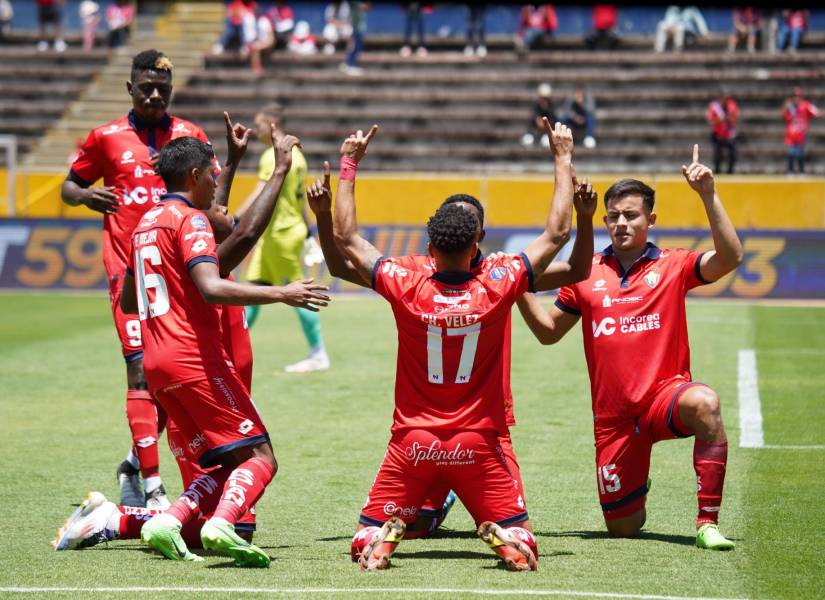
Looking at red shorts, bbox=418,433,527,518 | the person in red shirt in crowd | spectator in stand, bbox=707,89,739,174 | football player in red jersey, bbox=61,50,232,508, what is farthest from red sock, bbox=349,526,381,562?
spectator in stand, bbox=707,89,739,174

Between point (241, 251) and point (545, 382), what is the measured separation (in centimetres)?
653

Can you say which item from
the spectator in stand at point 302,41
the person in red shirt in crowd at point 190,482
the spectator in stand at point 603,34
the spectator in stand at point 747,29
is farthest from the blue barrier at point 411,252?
the person in red shirt in crowd at point 190,482

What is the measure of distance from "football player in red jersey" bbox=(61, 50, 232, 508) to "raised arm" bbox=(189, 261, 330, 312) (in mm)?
1863

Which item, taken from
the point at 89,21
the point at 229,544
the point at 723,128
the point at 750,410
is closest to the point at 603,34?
the point at 723,128

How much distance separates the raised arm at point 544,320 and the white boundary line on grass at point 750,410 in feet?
9.53

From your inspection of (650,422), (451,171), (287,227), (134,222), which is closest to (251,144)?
(451,171)

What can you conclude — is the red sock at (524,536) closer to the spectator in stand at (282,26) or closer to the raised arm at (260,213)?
the raised arm at (260,213)

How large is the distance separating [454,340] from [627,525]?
1.57 meters

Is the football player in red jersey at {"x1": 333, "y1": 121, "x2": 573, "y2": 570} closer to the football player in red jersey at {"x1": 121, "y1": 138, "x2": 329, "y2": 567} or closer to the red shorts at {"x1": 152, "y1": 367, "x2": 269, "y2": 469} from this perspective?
the football player in red jersey at {"x1": 121, "y1": 138, "x2": 329, "y2": 567}

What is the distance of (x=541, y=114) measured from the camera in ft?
89.9

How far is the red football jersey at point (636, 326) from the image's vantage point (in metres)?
6.93

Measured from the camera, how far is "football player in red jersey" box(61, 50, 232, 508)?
7.82 m

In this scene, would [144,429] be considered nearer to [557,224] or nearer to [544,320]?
[544,320]

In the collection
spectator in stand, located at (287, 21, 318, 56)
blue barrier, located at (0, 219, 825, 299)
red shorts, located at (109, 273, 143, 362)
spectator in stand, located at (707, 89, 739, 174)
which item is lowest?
blue barrier, located at (0, 219, 825, 299)
